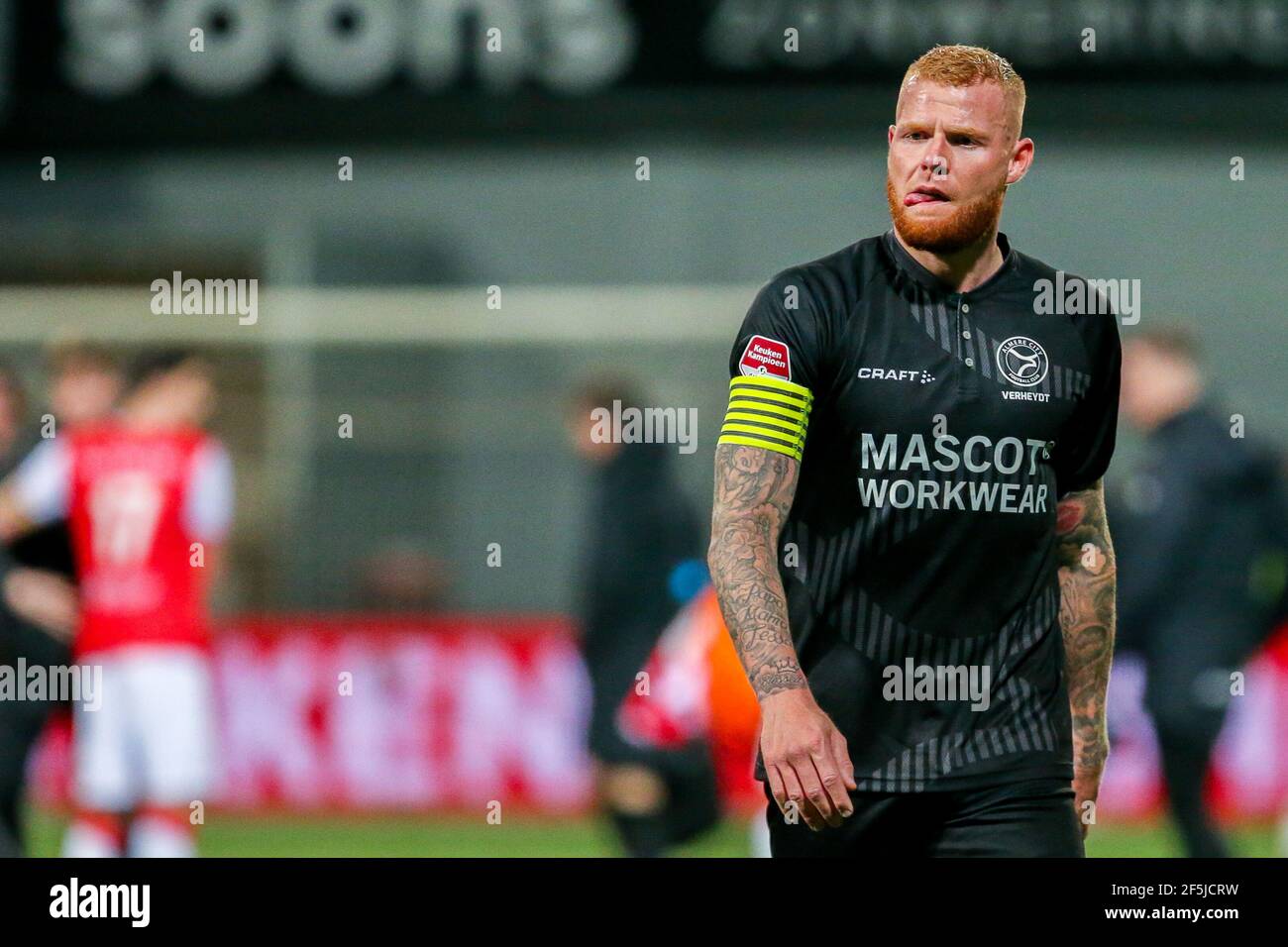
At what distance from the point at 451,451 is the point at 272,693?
3.77 metres

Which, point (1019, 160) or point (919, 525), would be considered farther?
point (1019, 160)

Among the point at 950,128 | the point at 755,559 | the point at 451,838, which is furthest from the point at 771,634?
the point at 451,838

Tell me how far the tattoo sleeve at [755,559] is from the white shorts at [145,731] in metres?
4.79

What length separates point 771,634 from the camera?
370 centimetres

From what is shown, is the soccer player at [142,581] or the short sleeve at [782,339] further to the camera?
the soccer player at [142,581]

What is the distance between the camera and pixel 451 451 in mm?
15883

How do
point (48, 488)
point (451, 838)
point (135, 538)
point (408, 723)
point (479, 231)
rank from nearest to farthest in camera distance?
1. point (135, 538)
2. point (48, 488)
3. point (451, 838)
4. point (408, 723)
5. point (479, 231)

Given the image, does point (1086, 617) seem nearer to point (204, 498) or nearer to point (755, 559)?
point (755, 559)

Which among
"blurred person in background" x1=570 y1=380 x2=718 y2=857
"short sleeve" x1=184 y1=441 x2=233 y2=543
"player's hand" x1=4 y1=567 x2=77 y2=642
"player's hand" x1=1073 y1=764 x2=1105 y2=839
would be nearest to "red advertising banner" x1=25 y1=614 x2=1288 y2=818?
"blurred person in background" x1=570 y1=380 x2=718 y2=857

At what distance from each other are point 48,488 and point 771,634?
5.22 m

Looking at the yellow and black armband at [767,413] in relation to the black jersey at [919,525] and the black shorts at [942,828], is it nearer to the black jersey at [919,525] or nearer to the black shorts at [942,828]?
the black jersey at [919,525]

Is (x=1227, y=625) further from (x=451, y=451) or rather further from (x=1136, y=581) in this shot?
(x=451, y=451)

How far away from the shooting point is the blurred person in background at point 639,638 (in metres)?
8.22

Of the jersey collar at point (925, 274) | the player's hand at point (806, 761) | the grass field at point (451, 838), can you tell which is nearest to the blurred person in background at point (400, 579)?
the grass field at point (451, 838)
